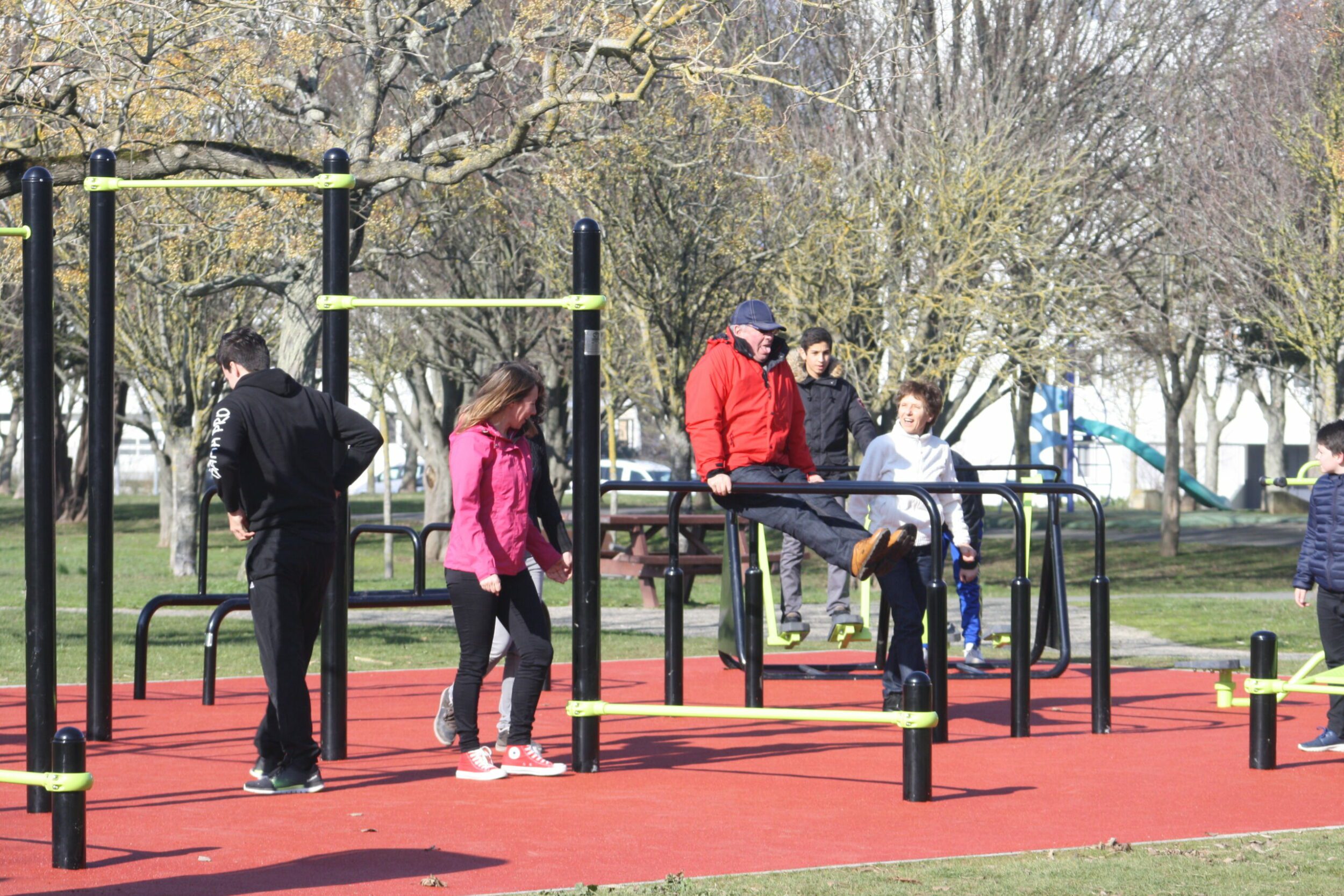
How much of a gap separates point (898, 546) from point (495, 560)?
6.01 ft

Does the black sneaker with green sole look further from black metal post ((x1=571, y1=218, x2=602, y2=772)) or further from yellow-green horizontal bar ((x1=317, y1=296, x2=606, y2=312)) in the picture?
yellow-green horizontal bar ((x1=317, y1=296, x2=606, y2=312))

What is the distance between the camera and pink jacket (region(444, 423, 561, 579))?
7008 mm

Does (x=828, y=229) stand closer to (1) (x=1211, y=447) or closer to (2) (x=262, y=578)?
(2) (x=262, y=578)

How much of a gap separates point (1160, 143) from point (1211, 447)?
93.6 ft

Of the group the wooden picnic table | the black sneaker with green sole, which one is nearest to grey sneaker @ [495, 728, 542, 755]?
the black sneaker with green sole

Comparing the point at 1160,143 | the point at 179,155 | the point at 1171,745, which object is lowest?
the point at 1171,745

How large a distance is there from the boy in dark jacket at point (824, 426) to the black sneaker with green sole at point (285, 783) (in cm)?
428

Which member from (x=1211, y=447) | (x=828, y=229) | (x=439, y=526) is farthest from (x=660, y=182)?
(x=1211, y=447)

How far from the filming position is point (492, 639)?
7266mm

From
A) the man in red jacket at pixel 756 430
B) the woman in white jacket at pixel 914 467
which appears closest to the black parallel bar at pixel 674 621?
the man in red jacket at pixel 756 430

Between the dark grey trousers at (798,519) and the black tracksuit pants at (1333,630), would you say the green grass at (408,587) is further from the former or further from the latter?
the black tracksuit pants at (1333,630)

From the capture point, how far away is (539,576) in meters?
8.41

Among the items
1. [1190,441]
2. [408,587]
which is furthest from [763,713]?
[1190,441]

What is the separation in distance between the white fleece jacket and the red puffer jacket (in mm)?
1086
